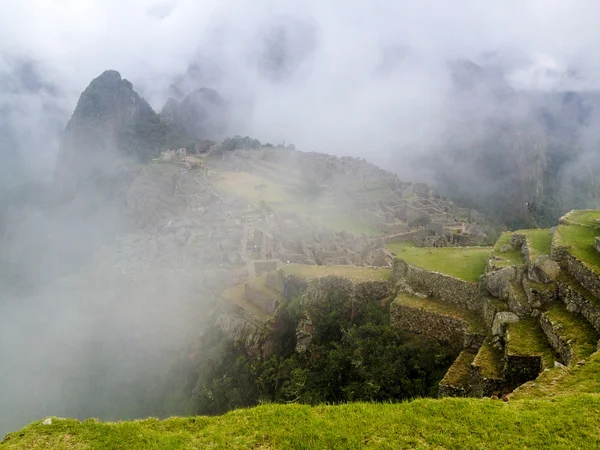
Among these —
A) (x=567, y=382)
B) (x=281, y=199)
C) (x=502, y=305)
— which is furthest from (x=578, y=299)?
(x=281, y=199)

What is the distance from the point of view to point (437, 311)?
14359 millimetres

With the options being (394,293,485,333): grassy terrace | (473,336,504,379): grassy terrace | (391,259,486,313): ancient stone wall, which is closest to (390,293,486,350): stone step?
(394,293,485,333): grassy terrace

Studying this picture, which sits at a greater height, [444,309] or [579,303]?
[579,303]

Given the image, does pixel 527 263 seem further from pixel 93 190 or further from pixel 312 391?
pixel 93 190

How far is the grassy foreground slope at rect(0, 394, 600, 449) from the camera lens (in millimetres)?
6688

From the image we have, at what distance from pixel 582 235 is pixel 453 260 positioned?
410 centimetres

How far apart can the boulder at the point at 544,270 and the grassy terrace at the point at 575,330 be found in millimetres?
801

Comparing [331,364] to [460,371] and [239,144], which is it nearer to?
[460,371]

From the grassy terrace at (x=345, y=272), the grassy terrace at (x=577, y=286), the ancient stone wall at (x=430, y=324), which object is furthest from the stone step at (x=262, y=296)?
the grassy terrace at (x=577, y=286)

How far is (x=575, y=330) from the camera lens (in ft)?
33.6

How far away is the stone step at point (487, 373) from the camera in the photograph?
10423 mm

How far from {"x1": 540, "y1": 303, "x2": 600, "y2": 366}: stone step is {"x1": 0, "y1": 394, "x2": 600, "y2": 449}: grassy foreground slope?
97.4 inches

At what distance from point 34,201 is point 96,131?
19533mm

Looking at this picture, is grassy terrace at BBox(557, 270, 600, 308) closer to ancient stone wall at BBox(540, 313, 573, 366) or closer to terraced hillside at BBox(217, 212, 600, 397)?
terraced hillside at BBox(217, 212, 600, 397)
